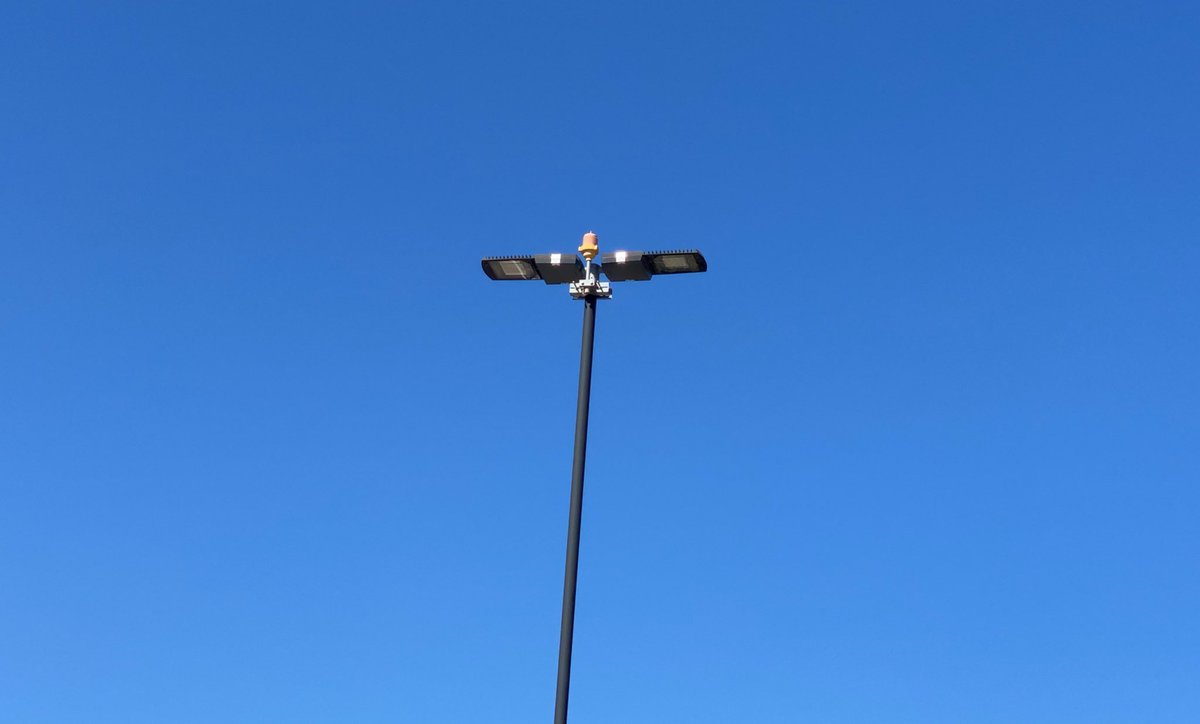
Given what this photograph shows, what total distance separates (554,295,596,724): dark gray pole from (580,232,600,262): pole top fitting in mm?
499

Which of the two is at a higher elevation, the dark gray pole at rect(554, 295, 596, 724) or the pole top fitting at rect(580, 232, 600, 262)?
the pole top fitting at rect(580, 232, 600, 262)

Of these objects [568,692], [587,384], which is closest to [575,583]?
[568,692]

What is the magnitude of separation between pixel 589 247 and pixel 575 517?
10.6 feet

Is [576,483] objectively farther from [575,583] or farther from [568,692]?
[568,692]

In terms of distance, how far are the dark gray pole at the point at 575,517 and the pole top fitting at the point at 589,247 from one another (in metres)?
0.50

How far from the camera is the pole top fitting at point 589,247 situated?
1917cm

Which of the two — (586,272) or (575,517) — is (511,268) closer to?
(586,272)

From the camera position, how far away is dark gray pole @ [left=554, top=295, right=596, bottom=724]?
17531 mm

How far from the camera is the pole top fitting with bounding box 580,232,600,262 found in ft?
62.9

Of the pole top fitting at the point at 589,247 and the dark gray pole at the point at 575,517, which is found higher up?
the pole top fitting at the point at 589,247

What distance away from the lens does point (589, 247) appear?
19188 millimetres

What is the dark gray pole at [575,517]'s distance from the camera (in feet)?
57.5

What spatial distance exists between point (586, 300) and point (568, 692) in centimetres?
463

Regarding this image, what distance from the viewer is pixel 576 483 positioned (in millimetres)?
18484
